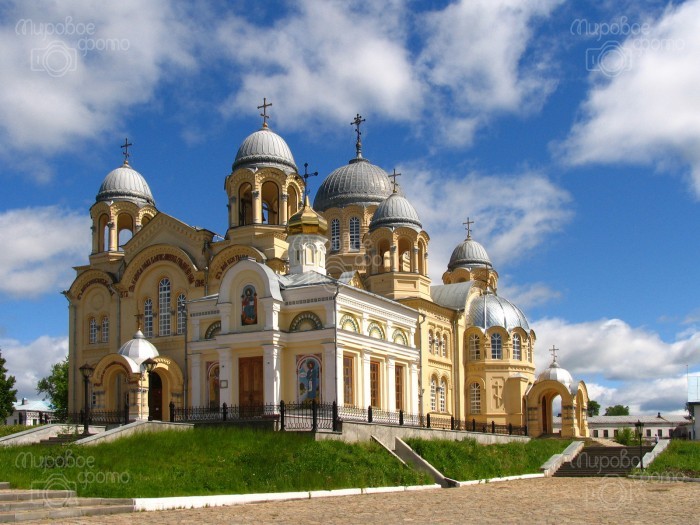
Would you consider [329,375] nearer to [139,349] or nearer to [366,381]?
[366,381]

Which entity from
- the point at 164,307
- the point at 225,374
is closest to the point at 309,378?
the point at 225,374

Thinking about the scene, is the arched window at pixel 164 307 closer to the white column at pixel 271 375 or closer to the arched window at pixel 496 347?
the white column at pixel 271 375

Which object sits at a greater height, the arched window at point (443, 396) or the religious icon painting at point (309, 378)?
the religious icon painting at point (309, 378)

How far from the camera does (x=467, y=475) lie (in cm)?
2320

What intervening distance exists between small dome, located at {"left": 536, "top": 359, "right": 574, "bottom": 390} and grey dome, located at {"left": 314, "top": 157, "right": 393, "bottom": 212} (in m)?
10.7

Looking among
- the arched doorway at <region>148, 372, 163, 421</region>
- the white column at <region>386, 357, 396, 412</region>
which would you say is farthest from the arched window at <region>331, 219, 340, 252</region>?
the white column at <region>386, 357, 396, 412</region>

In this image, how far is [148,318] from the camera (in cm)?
3544

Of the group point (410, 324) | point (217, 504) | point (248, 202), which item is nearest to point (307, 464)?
point (217, 504)

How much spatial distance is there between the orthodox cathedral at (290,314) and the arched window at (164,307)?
0.18 feet

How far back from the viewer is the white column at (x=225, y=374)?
88.6ft

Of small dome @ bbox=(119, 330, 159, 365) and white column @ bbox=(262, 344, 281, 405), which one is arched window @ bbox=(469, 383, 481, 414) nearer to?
small dome @ bbox=(119, 330, 159, 365)

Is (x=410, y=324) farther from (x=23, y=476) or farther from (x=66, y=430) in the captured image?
(x=23, y=476)

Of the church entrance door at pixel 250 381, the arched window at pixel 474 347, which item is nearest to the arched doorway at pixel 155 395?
the church entrance door at pixel 250 381

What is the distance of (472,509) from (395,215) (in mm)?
22394
